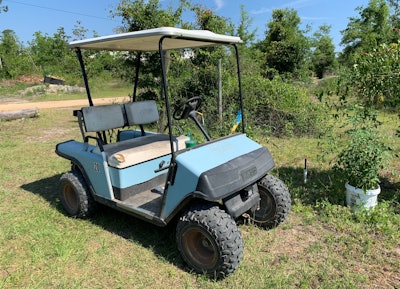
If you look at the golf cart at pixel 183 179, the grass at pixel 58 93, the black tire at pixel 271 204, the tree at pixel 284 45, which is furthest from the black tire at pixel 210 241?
the grass at pixel 58 93

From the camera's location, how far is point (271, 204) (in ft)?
10.3

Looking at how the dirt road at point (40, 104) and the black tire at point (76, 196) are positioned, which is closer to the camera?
the black tire at point (76, 196)

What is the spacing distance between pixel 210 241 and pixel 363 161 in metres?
2.05

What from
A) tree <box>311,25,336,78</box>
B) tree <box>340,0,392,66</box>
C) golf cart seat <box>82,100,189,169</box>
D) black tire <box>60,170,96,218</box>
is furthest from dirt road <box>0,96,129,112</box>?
tree <box>311,25,336,78</box>

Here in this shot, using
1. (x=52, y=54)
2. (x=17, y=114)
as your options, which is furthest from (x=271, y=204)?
→ (x=52, y=54)

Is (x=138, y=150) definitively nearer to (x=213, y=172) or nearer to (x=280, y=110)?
(x=213, y=172)

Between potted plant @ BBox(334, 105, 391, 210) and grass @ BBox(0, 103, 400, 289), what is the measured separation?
159 mm

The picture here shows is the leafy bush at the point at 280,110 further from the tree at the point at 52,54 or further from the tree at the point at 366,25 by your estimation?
the tree at the point at 52,54

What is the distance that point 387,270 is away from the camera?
258 cm

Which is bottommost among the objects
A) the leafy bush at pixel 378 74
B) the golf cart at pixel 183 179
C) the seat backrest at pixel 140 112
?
the golf cart at pixel 183 179

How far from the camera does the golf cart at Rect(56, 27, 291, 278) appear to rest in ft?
7.85

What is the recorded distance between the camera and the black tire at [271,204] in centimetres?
307

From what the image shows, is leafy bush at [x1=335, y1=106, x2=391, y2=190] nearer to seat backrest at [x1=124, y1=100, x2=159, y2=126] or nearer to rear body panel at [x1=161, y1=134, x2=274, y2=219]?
rear body panel at [x1=161, y1=134, x2=274, y2=219]

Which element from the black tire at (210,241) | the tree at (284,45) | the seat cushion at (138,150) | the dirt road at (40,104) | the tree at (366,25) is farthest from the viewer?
the tree at (366,25)
